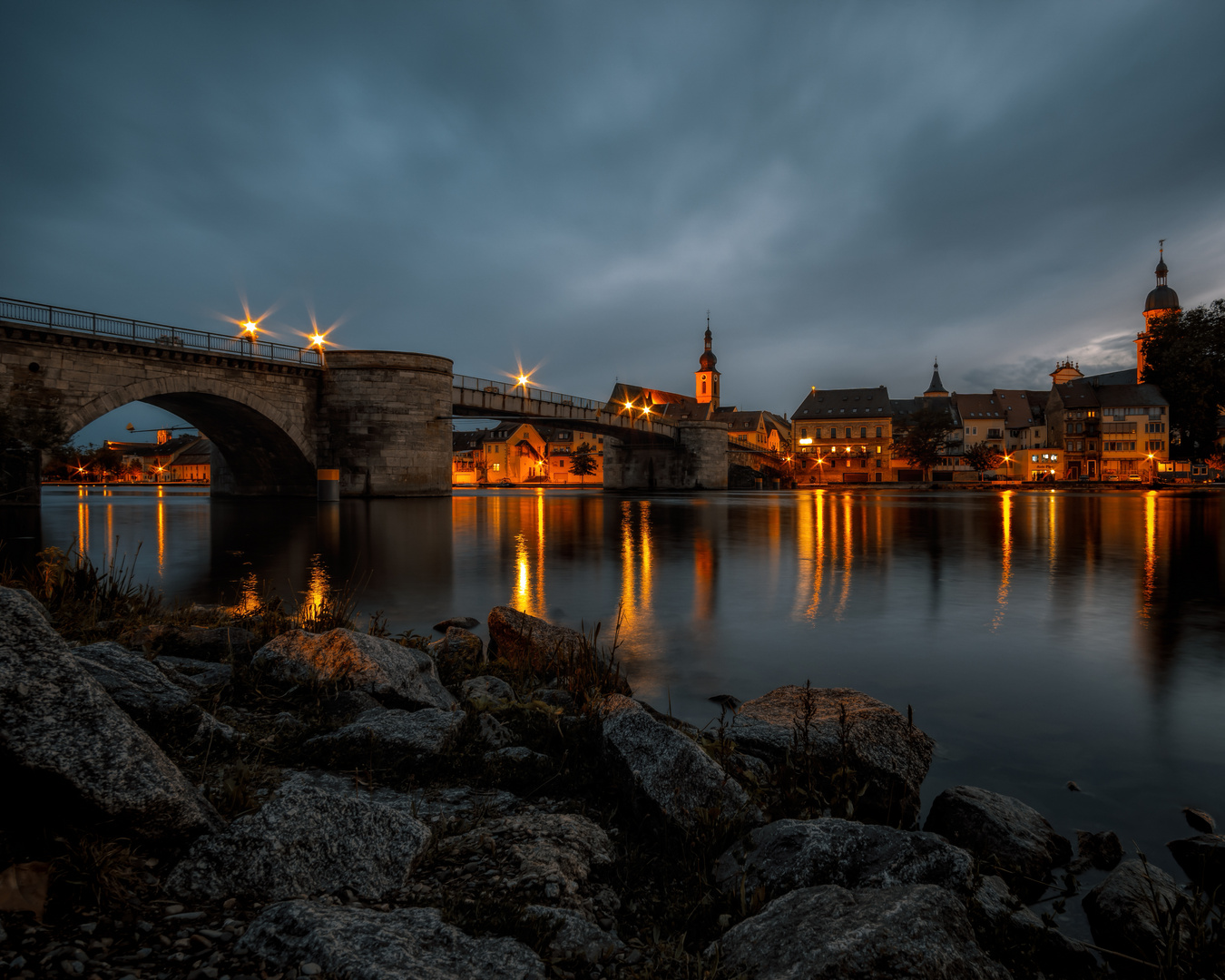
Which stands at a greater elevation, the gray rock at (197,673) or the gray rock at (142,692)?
the gray rock at (142,692)

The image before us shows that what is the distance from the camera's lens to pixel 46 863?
2.05m

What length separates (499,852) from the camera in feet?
8.89

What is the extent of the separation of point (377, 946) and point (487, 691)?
336cm

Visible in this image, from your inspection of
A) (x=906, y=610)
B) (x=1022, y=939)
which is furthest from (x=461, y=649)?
(x=906, y=610)

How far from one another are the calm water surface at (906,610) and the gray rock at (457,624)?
0.34 m

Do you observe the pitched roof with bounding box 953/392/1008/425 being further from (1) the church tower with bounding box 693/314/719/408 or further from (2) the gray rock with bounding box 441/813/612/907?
(2) the gray rock with bounding box 441/813/612/907

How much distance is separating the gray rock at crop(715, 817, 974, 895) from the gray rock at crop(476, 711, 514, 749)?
4.93 feet

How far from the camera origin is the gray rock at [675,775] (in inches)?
123

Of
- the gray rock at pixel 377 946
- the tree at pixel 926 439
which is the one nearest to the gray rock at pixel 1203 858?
the gray rock at pixel 377 946

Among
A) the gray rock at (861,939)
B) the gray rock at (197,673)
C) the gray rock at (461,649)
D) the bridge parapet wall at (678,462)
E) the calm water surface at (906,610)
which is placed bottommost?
the calm water surface at (906,610)

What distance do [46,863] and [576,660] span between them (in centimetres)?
420

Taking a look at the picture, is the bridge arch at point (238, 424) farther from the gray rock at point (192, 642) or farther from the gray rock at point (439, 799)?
the gray rock at point (439, 799)

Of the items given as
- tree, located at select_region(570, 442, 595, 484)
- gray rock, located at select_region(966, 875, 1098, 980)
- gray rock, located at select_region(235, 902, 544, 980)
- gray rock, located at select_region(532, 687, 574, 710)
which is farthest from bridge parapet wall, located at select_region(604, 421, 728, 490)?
gray rock, located at select_region(235, 902, 544, 980)

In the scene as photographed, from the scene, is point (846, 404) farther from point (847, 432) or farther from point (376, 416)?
point (376, 416)
